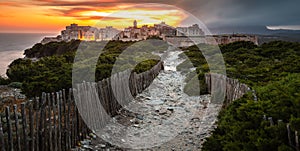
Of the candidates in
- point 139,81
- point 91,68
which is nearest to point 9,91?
point 91,68

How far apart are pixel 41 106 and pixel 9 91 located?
8850 millimetres

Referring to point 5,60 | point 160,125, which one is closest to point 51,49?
point 5,60

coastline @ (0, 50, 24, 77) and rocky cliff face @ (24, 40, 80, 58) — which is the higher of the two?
rocky cliff face @ (24, 40, 80, 58)

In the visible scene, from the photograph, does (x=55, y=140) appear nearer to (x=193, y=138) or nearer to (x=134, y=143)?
(x=134, y=143)

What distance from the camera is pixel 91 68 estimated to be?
13578 millimetres

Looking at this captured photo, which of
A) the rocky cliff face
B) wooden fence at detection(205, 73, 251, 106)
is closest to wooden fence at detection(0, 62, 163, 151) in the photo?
wooden fence at detection(205, 73, 251, 106)

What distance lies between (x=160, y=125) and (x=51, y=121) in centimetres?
366

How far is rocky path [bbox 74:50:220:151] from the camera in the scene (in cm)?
641

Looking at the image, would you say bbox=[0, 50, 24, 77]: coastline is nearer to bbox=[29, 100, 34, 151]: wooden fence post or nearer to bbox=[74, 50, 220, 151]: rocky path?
bbox=[74, 50, 220, 151]: rocky path

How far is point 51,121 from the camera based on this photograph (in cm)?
504

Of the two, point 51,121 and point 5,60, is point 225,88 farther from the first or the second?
point 5,60

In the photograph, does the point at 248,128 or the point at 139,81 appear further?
the point at 139,81

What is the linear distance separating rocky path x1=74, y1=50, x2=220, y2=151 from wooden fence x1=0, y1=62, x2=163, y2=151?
543 mm

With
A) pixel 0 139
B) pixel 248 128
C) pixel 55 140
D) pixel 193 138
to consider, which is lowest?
pixel 193 138
